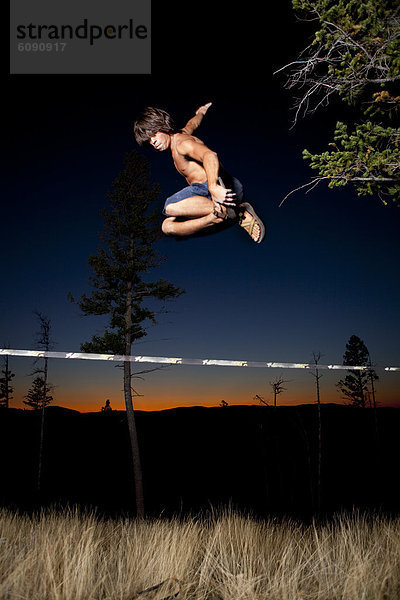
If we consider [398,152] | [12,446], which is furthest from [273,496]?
[398,152]

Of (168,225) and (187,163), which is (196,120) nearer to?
(187,163)

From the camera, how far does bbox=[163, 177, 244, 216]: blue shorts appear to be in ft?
7.91

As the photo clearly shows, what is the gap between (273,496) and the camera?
1704 inches

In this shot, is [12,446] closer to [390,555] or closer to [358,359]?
[358,359]

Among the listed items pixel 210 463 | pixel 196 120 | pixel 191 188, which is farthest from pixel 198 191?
pixel 210 463

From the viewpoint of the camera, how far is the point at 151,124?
251cm

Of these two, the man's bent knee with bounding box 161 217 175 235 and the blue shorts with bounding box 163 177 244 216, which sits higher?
the blue shorts with bounding box 163 177 244 216

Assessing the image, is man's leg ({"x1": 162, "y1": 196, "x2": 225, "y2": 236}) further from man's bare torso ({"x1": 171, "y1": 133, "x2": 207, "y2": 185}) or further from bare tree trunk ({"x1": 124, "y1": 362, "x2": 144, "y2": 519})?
bare tree trunk ({"x1": 124, "y1": 362, "x2": 144, "y2": 519})

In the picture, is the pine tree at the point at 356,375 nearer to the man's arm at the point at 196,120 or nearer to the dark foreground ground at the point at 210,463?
the dark foreground ground at the point at 210,463

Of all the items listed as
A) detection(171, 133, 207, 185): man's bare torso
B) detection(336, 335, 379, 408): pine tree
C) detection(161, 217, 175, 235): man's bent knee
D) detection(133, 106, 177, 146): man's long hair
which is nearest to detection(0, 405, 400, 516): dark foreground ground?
detection(336, 335, 379, 408): pine tree

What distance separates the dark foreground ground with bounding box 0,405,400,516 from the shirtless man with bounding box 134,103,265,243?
112 feet

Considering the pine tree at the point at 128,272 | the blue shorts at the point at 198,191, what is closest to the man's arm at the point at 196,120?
the blue shorts at the point at 198,191

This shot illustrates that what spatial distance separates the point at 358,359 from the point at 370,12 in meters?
38.0

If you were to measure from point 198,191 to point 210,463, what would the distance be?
219ft
